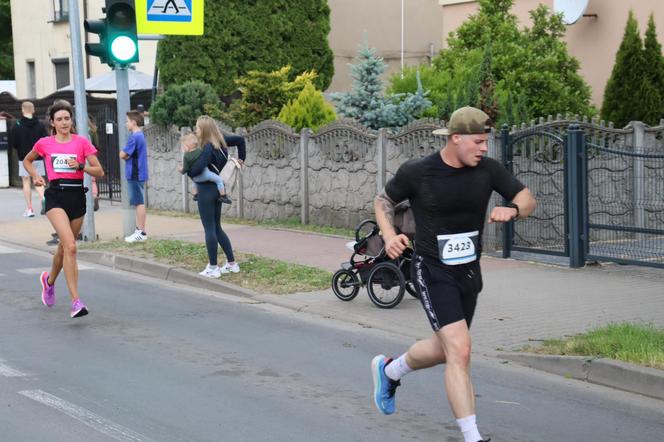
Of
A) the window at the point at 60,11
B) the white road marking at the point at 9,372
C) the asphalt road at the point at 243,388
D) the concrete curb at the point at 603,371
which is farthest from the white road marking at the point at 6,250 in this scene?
the window at the point at 60,11

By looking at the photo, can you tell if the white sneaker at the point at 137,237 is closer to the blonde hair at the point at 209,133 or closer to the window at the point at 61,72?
the blonde hair at the point at 209,133

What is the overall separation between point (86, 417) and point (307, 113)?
1208 centimetres

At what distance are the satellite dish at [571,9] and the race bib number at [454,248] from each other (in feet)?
47.2

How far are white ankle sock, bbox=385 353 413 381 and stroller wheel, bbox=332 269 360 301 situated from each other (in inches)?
157

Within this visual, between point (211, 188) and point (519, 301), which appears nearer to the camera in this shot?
point (519, 301)

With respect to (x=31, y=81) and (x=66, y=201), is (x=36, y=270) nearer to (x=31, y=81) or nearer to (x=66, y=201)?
(x=66, y=201)

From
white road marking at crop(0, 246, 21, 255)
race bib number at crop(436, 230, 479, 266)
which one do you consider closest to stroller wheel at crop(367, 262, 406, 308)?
race bib number at crop(436, 230, 479, 266)

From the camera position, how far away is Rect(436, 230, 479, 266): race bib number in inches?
226

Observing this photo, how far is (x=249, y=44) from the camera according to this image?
26.6m

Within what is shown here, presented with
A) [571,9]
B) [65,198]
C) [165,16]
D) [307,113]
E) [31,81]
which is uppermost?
[31,81]

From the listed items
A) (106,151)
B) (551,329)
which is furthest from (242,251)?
(106,151)

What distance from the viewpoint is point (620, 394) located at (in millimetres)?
7035

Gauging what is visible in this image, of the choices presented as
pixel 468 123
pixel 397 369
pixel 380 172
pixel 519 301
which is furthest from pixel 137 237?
pixel 468 123

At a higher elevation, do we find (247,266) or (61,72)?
(61,72)
